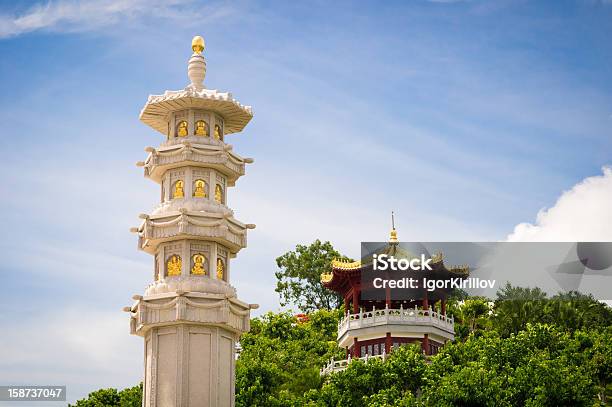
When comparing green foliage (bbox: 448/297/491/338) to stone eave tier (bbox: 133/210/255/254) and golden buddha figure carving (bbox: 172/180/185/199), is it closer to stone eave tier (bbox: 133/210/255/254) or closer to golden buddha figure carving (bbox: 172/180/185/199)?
stone eave tier (bbox: 133/210/255/254)

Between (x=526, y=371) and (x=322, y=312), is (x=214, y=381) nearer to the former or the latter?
(x=526, y=371)

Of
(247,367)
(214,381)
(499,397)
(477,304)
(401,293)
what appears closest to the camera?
(214,381)

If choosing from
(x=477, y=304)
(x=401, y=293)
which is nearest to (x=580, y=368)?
(x=401, y=293)

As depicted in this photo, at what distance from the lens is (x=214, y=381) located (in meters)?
43.6

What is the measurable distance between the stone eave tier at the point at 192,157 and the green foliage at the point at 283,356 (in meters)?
13.2

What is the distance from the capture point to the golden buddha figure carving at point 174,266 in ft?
150

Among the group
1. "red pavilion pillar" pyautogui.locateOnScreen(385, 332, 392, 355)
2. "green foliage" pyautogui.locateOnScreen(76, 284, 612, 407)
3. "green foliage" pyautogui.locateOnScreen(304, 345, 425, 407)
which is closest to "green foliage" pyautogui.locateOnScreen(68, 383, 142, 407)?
"green foliage" pyautogui.locateOnScreen(76, 284, 612, 407)

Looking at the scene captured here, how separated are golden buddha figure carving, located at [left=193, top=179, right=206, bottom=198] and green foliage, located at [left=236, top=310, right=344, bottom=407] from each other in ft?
40.6

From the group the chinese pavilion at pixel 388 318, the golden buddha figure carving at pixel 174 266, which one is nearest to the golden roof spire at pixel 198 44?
the golden buddha figure carving at pixel 174 266

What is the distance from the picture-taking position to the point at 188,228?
4509 centimetres

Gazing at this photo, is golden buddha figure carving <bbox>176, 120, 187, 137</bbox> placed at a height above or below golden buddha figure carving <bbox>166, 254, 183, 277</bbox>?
above

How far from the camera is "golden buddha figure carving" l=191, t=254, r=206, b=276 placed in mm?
45625

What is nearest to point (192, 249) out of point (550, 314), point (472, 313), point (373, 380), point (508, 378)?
point (373, 380)

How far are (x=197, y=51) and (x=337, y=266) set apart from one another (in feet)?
71.9
